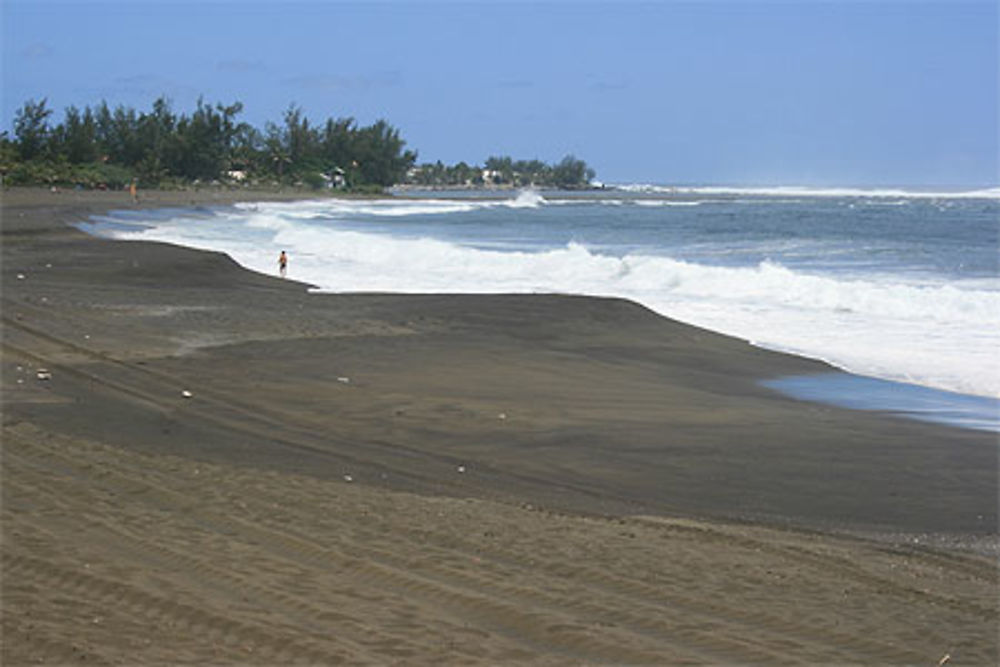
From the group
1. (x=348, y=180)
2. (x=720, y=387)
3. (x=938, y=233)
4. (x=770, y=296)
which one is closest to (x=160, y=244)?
(x=770, y=296)

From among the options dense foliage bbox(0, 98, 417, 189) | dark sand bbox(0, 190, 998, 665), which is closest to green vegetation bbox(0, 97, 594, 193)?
dense foliage bbox(0, 98, 417, 189)

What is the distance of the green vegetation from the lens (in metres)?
98.4

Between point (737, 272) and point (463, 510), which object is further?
point (737, 272)

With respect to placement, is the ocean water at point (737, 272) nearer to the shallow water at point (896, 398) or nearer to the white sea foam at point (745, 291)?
the white sea foam at point (745, 291)

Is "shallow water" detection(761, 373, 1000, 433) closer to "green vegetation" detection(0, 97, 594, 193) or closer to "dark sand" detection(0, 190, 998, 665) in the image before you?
"dark sand" detection(0, 190, 998, 665)

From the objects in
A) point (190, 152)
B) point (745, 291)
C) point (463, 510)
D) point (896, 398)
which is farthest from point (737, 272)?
point (190, 152)

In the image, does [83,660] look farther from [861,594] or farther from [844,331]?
[844,331]

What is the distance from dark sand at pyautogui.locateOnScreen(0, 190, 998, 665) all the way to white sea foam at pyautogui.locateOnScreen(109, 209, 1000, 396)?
85.2 inches

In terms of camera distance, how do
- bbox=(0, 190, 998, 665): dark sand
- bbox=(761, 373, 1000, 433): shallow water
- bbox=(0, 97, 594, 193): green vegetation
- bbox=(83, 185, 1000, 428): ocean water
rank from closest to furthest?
bbox=(0, 190, 998, 665): dark sand < bbox=(761, 373, 1000, 433): shallow water < bbox=(83, 185, 1000, 428): ocean water < bbox=(0, 97, 594, 193): green vegetation

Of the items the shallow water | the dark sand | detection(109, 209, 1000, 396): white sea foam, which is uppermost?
detection(109, 209, 1000, 396): white sea foam

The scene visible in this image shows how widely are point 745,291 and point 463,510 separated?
62.9 feet

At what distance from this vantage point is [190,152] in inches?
4825

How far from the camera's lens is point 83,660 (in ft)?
15.1

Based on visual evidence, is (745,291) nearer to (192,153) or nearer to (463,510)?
(463,510)
